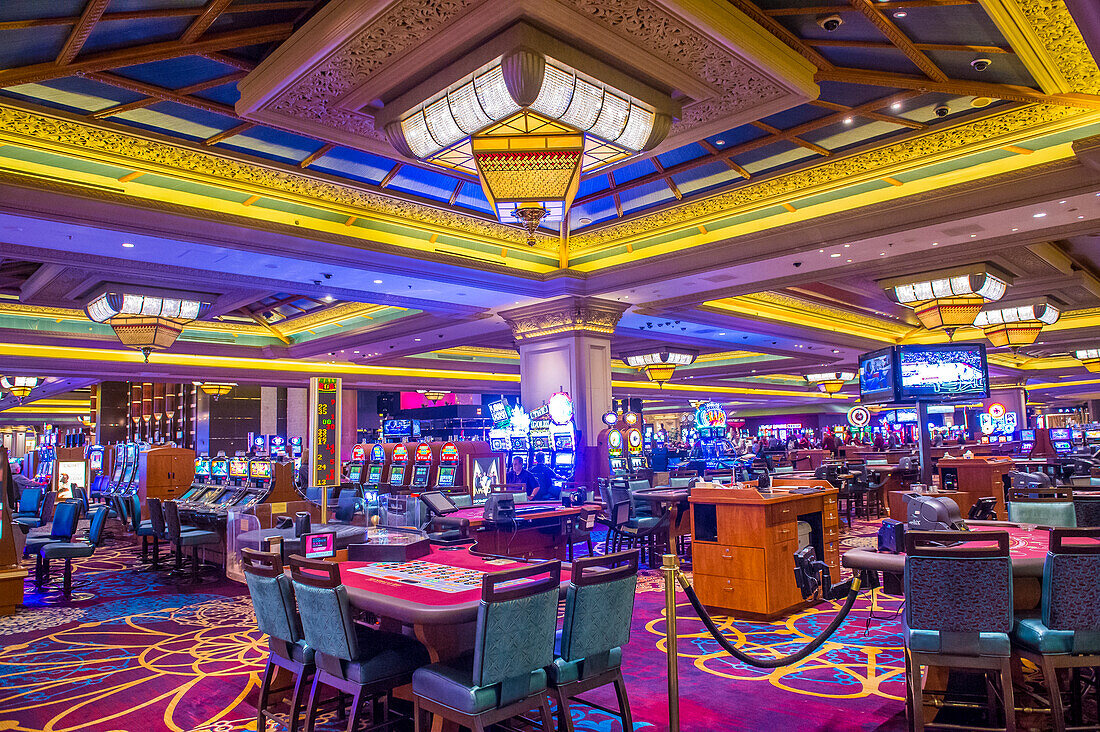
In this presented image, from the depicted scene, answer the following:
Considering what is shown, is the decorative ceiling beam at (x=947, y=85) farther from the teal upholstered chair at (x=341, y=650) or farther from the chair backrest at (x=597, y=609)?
the teal upholstered chair at (x=341, y=650)

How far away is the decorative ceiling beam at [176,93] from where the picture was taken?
5074mm

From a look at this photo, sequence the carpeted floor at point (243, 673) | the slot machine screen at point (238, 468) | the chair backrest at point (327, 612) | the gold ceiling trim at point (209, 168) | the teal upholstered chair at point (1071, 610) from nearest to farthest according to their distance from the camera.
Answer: the chair backrest at point (327, 612) → the teal upholstered chair at point (1071, 610) → the carpeted floor at point (243, 673) → the gold ceiling trim at point (209, 168) → the slot machine screen at point (238, 468)

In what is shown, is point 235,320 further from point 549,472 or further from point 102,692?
point 102,692

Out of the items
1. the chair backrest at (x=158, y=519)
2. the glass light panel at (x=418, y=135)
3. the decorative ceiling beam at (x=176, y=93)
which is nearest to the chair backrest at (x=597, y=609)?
the glass light panel at (x=418, y=135)

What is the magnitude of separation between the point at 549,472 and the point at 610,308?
2463 millimetres

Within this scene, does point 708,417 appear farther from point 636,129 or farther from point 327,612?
point 327,612

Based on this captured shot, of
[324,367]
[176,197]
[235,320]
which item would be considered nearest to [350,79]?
[176,197]

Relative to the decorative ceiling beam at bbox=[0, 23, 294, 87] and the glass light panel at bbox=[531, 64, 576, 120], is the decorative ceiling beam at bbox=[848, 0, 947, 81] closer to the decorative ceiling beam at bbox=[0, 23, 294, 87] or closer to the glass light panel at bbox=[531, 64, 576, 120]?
the glass light panel at bbox=[531, 64, 576, 120]

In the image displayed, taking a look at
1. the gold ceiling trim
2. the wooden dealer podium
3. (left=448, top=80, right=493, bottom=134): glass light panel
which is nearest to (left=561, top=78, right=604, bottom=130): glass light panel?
(left=448, top=80, right=493, bottom=134): glass light panel

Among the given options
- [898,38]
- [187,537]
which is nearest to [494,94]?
[898,38]

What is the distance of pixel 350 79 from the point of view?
454 centimetres

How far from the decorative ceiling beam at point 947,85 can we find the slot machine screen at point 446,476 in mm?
7564

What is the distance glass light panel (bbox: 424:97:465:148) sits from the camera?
4.46 m

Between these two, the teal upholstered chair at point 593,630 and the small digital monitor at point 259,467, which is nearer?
the teal upholstered chair at point 593,630
